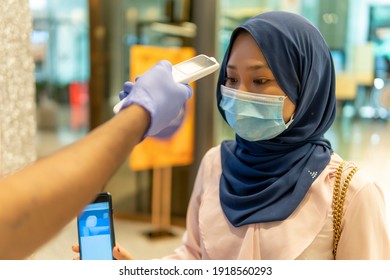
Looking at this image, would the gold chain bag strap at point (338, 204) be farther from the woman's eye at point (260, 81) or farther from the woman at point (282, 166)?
the woman's eye at point (260, 81)

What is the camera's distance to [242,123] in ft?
3.59

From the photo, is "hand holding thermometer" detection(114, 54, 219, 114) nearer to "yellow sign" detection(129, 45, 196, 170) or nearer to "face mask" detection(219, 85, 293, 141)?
"face mask" detection(219, 85, 293, 141)

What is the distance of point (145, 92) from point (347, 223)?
59 centimetres

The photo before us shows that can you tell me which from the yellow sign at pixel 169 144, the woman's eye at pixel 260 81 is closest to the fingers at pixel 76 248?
the woman's eye at pixel 260 81

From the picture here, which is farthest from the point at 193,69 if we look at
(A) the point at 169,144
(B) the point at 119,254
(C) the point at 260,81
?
(A) the point at 169,144

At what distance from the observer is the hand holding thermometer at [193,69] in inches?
29.8

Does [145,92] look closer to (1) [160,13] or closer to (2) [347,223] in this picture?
(2) [347,223]

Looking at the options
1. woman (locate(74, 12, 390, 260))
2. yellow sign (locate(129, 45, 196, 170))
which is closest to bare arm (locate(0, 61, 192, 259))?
woman (locate(74, 12, 390, 260))

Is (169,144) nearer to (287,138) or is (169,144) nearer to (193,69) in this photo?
(287,138)

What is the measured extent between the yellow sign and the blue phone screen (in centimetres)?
234

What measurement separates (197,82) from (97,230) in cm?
260

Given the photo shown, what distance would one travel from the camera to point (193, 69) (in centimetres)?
78

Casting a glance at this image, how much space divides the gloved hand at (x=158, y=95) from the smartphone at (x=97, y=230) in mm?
277

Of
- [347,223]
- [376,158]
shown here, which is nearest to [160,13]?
[376,158]
